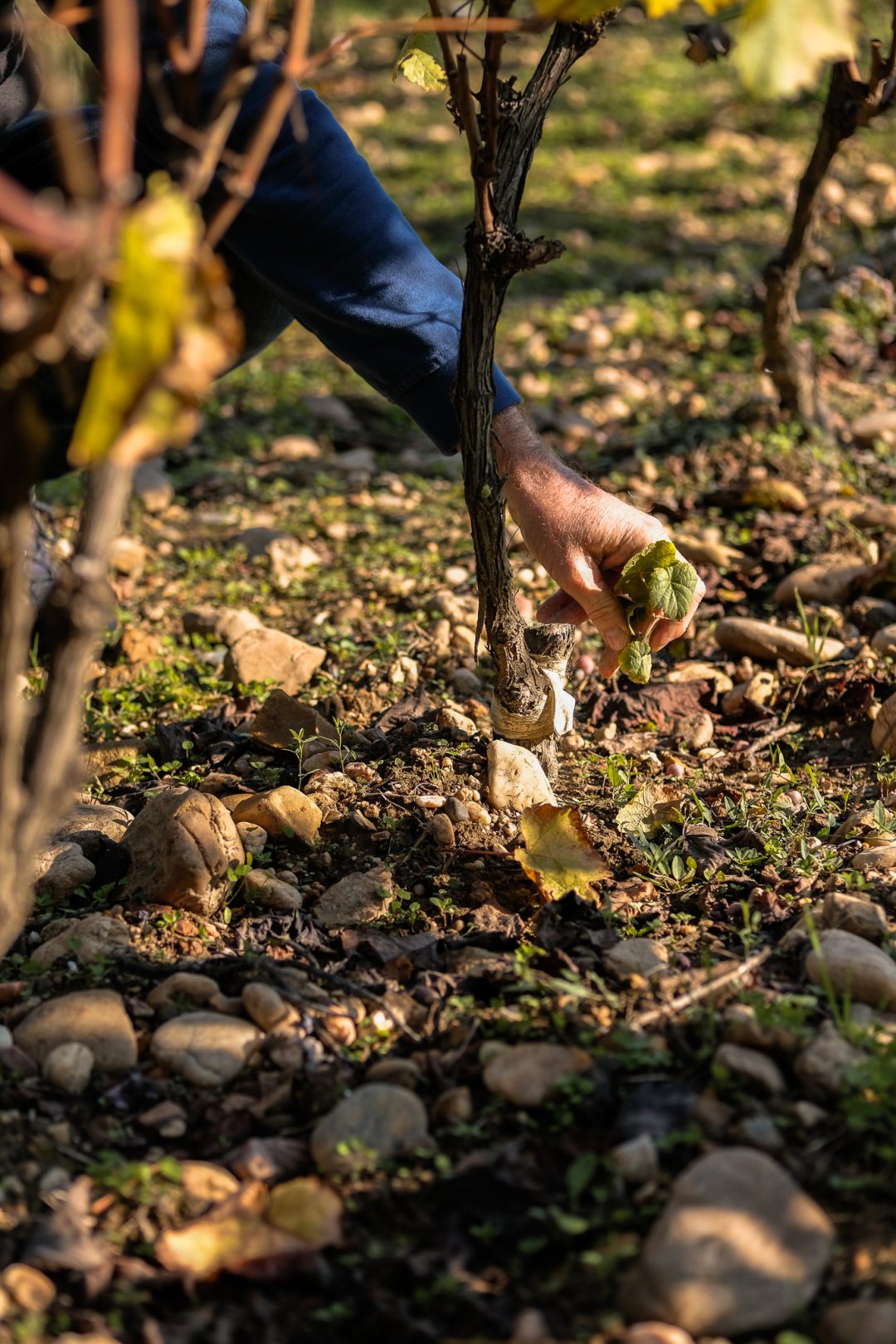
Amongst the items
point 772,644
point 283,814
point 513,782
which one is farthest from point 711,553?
point 283,814

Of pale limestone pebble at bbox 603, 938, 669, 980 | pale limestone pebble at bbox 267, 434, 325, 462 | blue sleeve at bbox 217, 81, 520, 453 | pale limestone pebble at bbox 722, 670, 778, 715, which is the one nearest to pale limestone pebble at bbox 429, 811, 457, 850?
pale limestone pebble at bbox 603, 938, 669, 980

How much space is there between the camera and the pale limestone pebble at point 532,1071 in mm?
1650

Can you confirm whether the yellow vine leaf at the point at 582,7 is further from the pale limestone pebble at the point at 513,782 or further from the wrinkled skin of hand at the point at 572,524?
the pale limestone pebble at the point at 513,782

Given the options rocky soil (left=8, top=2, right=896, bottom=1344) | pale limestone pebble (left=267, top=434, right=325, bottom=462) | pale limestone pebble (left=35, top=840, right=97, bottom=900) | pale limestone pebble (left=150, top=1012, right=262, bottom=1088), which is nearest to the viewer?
rocky soil (left=8, top=2, right=896, bottom=1344)

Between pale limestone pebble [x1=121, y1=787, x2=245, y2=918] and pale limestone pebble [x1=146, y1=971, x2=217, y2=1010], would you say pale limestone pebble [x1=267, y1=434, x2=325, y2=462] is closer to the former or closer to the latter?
pale limestone pebble [x1=121, y1=787, x2=245, y2=918]

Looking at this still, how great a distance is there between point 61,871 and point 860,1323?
142 cm

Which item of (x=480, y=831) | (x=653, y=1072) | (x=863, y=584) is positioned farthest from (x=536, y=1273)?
(x=863, y=584)

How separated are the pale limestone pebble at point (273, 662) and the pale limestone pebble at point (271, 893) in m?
0.91

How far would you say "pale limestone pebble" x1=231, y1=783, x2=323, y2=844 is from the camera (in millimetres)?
2307

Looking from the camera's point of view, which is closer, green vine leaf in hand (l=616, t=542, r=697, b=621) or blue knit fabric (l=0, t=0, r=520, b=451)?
green vine leaf in hand (l=616, t=542, r=697, b=621)

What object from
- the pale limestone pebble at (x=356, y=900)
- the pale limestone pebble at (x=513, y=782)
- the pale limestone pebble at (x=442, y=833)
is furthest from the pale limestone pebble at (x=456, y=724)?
the pale limestone pebble at (x=356, y=900)

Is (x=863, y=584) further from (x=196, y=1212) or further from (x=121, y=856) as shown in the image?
(x=196, y=1212)

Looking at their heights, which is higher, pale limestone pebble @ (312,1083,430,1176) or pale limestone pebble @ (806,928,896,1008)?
pale limestone pebble @ (806,928,896,1008)

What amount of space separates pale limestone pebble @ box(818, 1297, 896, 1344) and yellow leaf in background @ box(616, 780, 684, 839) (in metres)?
1.06
